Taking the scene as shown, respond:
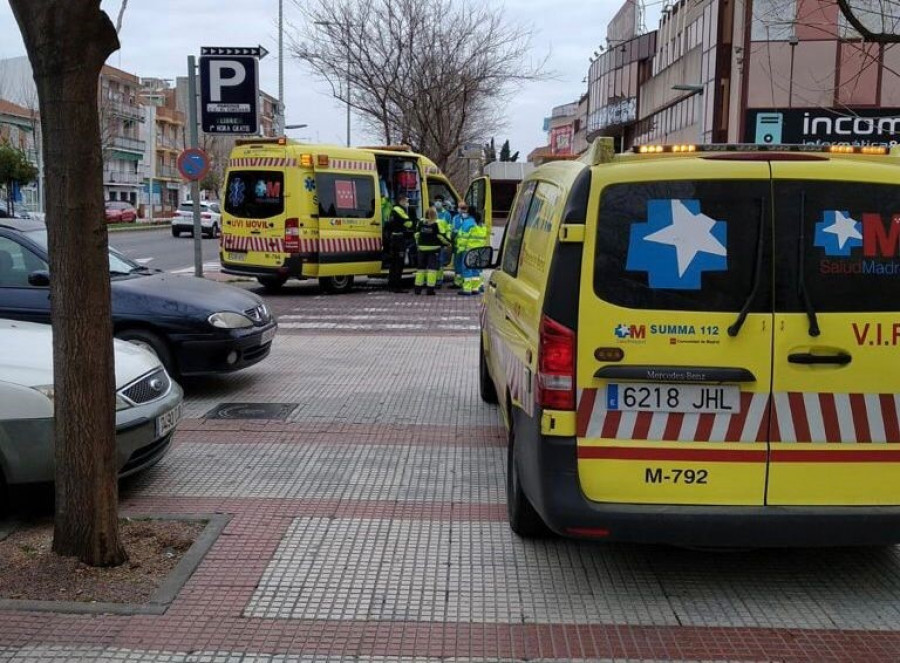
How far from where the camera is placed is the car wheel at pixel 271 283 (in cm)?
1792

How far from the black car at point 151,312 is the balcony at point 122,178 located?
75.2m

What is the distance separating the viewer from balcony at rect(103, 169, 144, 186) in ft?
265

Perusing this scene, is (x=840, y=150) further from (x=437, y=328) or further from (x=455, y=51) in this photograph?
(x=455, y=51)

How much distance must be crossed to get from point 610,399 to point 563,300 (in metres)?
0.46

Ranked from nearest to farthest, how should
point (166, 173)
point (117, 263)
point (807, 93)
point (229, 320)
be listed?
point (229, 320)
point (117, 263)
point (807, 93)
point (166, 173)

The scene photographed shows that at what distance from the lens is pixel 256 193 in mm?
17031

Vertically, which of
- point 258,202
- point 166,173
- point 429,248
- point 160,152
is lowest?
point 429,248

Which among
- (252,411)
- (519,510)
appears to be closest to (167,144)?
(252,411)

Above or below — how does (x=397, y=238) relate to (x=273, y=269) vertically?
above

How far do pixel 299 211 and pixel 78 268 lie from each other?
1274 cm

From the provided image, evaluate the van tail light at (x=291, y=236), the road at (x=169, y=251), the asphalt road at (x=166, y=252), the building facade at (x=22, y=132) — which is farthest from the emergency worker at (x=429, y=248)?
the building facade at (x=22, y=132)

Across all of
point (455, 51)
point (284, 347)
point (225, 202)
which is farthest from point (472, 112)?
point (284, 347)

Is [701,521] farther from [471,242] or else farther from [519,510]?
[471,242]

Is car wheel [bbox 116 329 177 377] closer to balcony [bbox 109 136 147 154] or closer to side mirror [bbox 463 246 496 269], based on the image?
side mirror [bbox 463 246 496 269]
